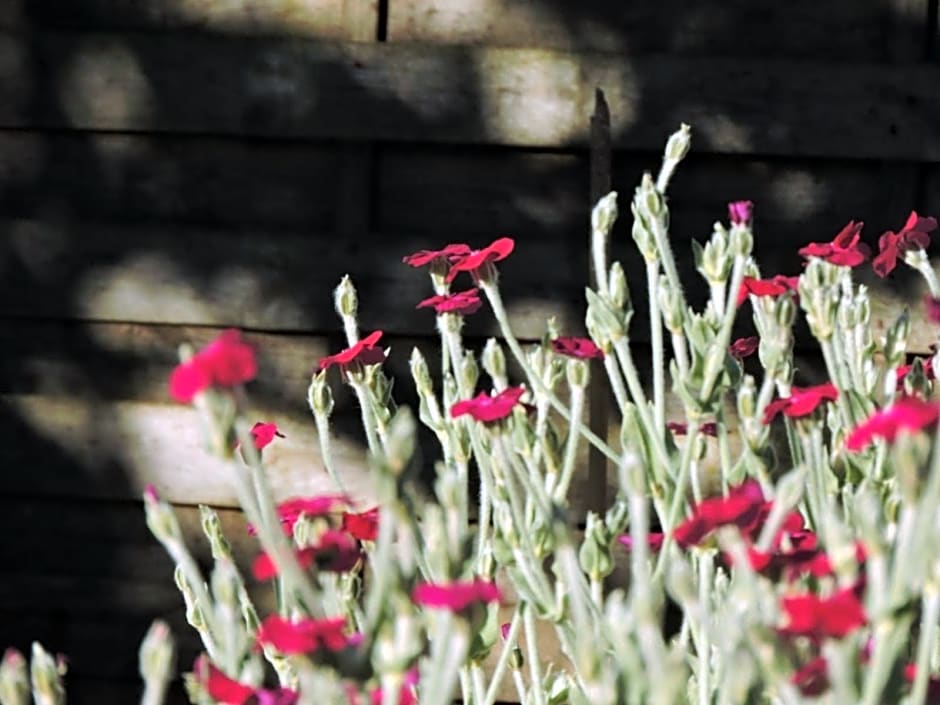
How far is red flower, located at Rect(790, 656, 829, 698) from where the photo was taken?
841mm

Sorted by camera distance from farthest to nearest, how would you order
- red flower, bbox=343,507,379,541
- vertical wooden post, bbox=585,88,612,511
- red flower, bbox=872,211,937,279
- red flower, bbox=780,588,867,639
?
vertical wooden post, bbox=585,88,612,511, red flower, bbox=872,211,937,279, red flower, bbox=343,507,379,541, red flower, bbox=780,588,867,639

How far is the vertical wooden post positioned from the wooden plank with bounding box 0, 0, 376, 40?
41 centimetres

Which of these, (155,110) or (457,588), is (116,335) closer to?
(155,110)

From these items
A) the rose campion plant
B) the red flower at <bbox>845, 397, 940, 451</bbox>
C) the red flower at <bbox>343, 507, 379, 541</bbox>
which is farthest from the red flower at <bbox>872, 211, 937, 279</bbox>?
the red flower at <bbox>845, 397, 940, 451</bbox>

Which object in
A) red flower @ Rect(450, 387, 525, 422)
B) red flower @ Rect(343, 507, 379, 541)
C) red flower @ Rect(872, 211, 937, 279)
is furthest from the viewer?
red flower @ Rect(872, 211, 937, 279)

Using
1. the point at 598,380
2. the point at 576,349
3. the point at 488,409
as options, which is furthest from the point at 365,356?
the point at 598,380

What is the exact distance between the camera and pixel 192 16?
2.35 meters

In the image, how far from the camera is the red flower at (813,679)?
841 millimetres

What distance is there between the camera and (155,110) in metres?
2.33

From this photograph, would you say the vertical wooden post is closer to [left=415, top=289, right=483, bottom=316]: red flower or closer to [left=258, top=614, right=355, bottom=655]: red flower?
[left=415, top=289, right=483, bottom=316]: red flower

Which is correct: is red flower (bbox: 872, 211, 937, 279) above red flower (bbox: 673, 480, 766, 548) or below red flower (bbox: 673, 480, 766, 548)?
above

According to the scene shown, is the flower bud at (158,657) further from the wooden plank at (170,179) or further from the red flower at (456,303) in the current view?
the wooden plank at (170,179)

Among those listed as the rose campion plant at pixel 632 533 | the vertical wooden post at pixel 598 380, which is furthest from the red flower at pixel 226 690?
the vertical wooden post at pixel 598 380

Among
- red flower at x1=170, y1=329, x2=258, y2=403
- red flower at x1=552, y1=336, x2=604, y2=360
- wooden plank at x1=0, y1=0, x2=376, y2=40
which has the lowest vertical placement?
red flower at x1=170, y1=329, x2=258, y2=403
